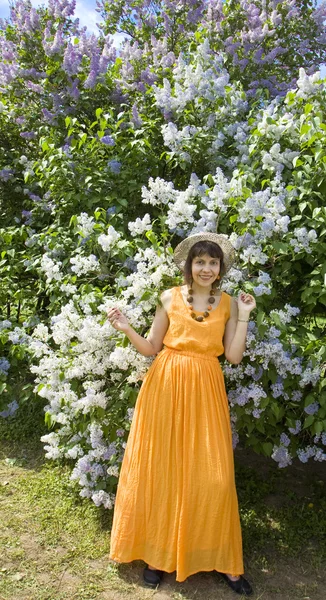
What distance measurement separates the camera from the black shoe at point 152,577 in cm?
259

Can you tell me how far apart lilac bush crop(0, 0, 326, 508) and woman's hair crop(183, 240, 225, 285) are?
0.62 feet

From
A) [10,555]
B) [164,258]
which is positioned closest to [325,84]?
[164,258]

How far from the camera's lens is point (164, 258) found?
9.59 feet

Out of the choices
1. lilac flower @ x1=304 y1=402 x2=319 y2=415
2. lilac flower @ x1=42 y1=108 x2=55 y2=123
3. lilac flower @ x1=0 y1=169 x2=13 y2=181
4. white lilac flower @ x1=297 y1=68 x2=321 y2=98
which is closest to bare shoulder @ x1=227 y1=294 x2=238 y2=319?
lilac flower @ x1=304 y1=402 x2=319 y2=415

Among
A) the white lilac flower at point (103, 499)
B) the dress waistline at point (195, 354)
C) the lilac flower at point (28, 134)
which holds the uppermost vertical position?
the lilac flower at point (28, 134)

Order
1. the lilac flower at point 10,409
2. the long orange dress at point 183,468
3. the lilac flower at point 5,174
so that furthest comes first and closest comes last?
the lilac flower at point 5,174, the lilac flower at point 10,409, the long orange dress at point 183,468

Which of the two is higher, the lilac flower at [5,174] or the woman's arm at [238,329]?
the lilac flower at [5,174]

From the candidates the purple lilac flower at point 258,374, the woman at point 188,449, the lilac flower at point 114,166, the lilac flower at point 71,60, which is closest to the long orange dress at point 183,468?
the woman at point 188,449

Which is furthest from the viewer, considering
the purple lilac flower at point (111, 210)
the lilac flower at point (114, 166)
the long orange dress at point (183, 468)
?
the lilac flower at point (114, 166)

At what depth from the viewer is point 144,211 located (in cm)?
420

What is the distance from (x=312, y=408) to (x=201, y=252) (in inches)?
37.1

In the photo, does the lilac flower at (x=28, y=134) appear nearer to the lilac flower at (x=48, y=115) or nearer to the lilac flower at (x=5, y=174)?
the lilac flower at (x=48, y=115)

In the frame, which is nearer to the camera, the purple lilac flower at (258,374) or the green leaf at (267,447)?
the purple lilac flower at (258,374)

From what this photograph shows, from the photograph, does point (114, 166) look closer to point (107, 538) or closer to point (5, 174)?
point (5, 174)
